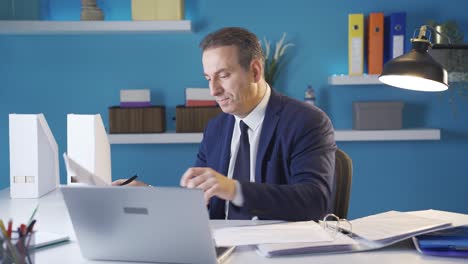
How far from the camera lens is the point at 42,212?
203 cm

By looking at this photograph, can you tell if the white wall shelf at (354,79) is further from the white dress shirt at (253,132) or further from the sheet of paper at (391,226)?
the sheet of paper at (391,226)

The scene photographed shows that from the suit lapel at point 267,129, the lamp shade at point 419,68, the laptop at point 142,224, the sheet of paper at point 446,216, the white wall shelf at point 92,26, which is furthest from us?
the white wall shelf at point 92,26

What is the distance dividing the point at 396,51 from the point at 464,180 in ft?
2.99

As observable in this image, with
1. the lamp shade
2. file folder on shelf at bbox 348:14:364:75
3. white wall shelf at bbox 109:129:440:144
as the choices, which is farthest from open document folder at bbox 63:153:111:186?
file folder on shelf at bbox 348:14:364:75

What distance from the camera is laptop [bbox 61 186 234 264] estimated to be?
127 centimetres

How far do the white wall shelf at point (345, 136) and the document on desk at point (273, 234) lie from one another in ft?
5.62

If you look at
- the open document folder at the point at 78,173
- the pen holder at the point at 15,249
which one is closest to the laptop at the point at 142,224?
the open document folder at the point at 78,173

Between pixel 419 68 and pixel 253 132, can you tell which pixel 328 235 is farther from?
pixel 253 132

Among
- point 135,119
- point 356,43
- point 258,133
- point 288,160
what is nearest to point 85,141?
point 258,133

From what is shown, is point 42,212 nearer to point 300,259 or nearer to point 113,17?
point 300,259

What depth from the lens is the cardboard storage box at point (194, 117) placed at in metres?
3.36

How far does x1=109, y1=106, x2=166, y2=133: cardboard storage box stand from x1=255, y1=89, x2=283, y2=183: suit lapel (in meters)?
1.38

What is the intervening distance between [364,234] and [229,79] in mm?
751

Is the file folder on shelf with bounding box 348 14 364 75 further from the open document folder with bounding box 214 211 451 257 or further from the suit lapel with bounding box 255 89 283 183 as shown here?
the open document folder with bounding box 214 211 451 257
